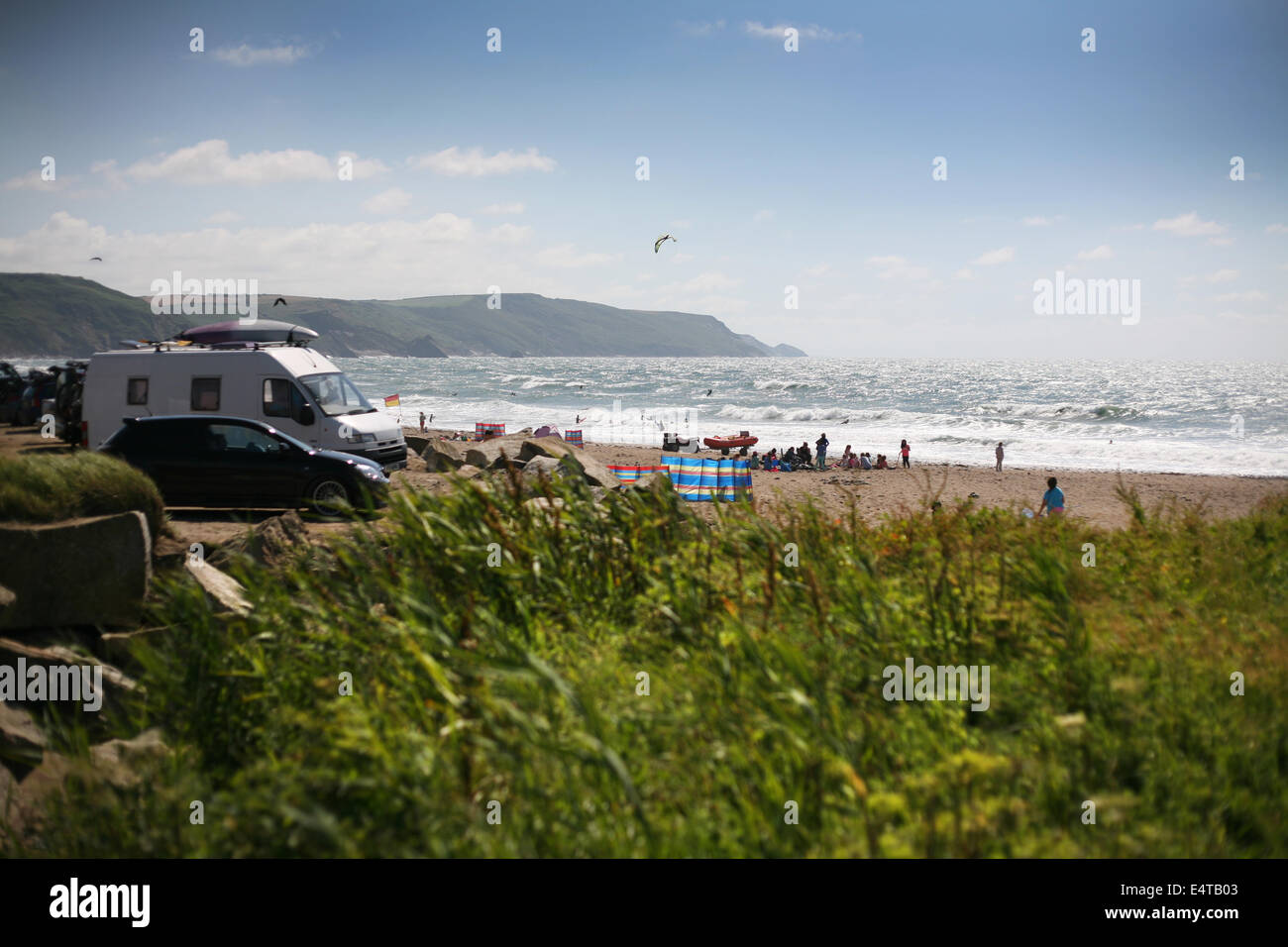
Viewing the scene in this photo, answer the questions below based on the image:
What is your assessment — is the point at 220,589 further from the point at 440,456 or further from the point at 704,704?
the point at 440,456

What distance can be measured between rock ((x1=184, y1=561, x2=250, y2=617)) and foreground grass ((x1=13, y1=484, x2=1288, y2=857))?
435 millimetres

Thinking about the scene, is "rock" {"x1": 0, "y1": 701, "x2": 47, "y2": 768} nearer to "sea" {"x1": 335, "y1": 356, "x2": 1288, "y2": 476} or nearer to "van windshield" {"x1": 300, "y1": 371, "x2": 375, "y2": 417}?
"van windshield" {"x1": 300, "y1": 371, "x2": 375, "y2": 417}

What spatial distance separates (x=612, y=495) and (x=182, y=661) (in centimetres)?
306

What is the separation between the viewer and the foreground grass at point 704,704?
305 cm

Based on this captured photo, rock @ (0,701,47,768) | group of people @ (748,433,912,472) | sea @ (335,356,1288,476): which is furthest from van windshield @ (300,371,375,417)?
sea @ (335,356,1288,476)

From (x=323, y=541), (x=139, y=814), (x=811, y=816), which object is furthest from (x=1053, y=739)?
(x=323, y=541)

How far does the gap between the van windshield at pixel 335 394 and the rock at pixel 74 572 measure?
282 inches

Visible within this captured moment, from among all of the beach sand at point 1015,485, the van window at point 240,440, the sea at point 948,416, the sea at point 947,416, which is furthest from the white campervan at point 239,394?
the sea at point 947,416

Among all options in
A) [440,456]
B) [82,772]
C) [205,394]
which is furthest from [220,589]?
[440,456]

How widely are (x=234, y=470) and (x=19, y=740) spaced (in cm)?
591

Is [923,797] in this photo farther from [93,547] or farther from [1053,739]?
[93,547]

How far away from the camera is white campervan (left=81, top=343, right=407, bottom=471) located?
13.5 meters

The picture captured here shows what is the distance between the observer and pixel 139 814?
11.6 feet

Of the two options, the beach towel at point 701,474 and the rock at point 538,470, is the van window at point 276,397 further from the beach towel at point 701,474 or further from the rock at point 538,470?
the beach towel at point 701,474
